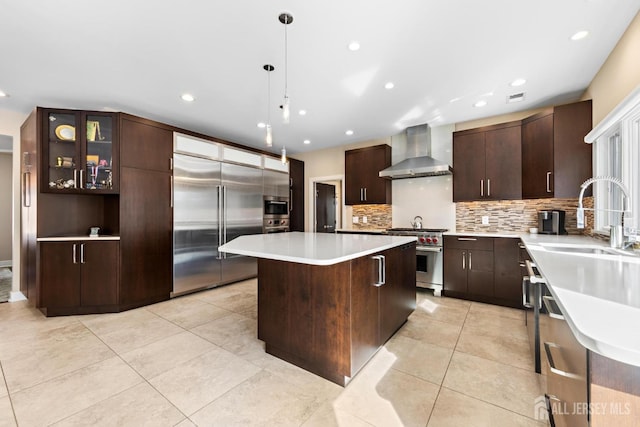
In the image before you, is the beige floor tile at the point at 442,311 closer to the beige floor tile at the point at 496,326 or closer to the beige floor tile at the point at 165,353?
the beige floor tile at the point at 496,326

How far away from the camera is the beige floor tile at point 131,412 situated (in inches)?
58.9

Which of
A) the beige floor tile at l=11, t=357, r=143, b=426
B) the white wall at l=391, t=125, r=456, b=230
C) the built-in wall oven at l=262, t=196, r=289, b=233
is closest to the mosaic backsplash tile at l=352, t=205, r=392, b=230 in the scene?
the white wall at l=391, t=125, r=456, b=230

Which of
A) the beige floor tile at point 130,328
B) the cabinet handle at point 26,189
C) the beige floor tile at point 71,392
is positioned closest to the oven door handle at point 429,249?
the beige floor tile at point 130,328

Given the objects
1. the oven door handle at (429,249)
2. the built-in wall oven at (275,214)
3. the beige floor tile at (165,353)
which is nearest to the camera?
the beige floor tile at (165,353)

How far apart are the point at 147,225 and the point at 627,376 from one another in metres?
4.12

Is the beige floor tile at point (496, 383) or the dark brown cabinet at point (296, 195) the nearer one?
the beige floor tile at point (496, 383)

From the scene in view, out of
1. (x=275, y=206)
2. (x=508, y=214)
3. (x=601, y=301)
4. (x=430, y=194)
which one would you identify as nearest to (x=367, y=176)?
(x=430, y=194)

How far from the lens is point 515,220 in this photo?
3768 mm

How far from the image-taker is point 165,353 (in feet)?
7.38

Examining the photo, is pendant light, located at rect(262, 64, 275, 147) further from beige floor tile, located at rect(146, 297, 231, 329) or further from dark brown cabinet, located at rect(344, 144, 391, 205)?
beige floor tile, located at rect(146, 297, 231, 329)

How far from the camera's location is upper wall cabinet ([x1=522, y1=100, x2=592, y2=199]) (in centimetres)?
294

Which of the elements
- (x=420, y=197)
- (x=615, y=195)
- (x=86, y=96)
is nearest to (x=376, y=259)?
(x=615, y=195)

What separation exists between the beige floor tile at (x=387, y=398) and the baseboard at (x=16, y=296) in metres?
4.65

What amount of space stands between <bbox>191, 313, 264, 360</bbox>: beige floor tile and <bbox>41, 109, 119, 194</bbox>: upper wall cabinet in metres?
2.08
